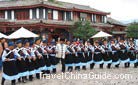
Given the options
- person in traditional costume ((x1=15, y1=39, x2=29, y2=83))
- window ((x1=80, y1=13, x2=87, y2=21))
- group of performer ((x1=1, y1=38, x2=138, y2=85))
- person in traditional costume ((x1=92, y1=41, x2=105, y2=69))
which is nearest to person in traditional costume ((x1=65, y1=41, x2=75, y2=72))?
group of performer ((x1=1, y1=38, x2=138, y2=85))

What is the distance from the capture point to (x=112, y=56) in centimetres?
1838

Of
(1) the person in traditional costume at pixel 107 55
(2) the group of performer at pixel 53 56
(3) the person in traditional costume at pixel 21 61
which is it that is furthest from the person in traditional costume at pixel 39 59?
(1) the person in traditional costume at pixel 107 55

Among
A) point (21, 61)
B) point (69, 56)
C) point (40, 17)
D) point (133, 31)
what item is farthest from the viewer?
point (133, 31)

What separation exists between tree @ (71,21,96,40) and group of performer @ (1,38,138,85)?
1700 centimetres

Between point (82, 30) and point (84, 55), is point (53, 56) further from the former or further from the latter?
point (82, 30)

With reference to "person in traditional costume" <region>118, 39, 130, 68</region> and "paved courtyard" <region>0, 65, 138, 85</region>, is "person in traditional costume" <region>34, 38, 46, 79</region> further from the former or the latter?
"person in traditional costume" <region>118, 39, 130, 68</region>

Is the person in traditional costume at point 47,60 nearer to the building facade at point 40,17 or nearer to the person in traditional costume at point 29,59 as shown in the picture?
the person in traditional costume at point 29,59

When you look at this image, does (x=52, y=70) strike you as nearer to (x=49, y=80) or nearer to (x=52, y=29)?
(x=49, y=80)

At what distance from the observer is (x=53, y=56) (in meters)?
16.1

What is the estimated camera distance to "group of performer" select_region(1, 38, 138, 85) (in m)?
12.9

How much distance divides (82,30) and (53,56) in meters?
21.2

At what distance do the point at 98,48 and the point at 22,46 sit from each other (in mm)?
5661

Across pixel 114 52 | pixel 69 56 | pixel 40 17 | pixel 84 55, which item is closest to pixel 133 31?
pixel 40 17

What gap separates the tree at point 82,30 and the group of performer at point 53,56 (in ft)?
55.8
